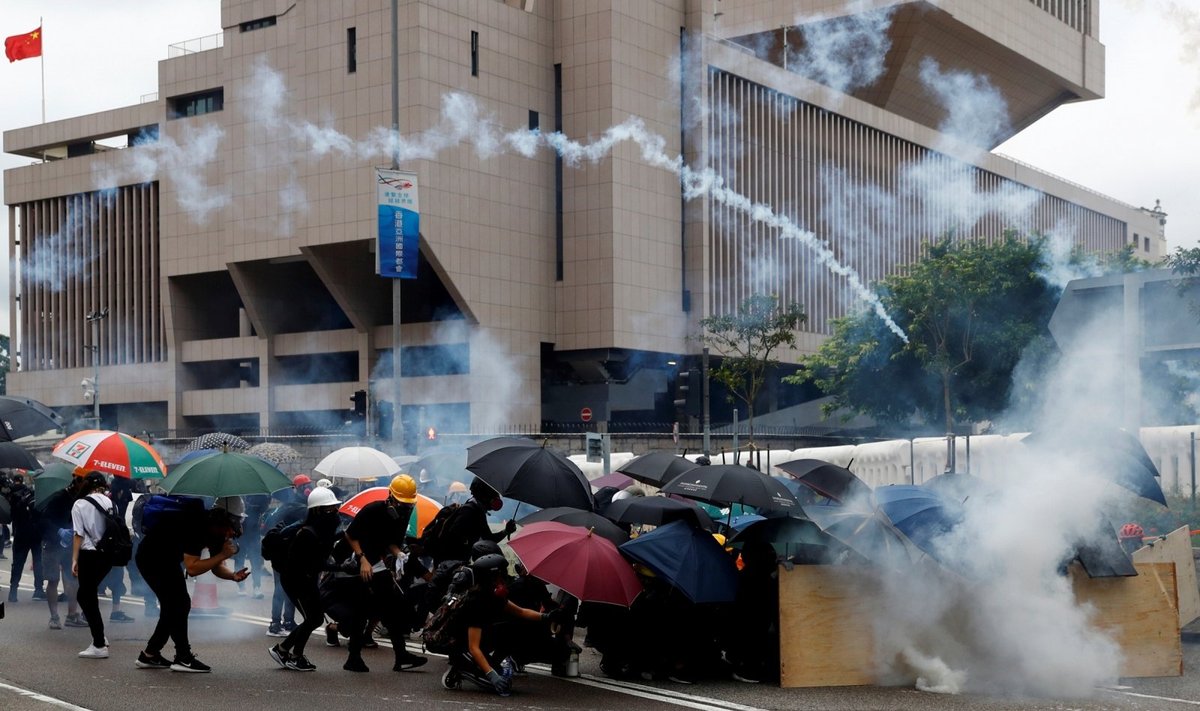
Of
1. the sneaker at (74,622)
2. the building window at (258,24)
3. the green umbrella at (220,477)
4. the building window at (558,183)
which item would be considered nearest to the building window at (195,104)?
the building window at (258,24)

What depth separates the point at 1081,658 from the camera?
43.5ft

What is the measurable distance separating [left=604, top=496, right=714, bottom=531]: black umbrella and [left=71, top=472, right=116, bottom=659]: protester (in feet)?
15.1

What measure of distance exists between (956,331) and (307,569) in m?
42.2

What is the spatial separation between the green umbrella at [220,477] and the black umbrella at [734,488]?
3.89 metres

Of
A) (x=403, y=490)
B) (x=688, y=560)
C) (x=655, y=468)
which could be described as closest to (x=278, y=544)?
(x=403, y=490)

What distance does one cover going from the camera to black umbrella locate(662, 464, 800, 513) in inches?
535

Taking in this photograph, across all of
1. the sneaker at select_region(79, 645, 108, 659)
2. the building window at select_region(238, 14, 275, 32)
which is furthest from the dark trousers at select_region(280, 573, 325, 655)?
the building window at select_region(238, 14, 275, 32)

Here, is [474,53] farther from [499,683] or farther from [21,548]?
[499,683]

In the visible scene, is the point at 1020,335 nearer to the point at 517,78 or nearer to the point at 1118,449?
the point at 517,78

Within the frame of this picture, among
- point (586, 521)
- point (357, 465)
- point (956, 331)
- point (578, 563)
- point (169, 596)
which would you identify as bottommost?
point (169, 596)

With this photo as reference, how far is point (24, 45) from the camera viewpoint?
60531 mm

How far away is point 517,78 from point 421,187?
7191 millimetres

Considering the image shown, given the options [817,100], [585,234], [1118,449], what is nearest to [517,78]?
[585,234]

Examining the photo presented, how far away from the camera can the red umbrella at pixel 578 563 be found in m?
12.4
